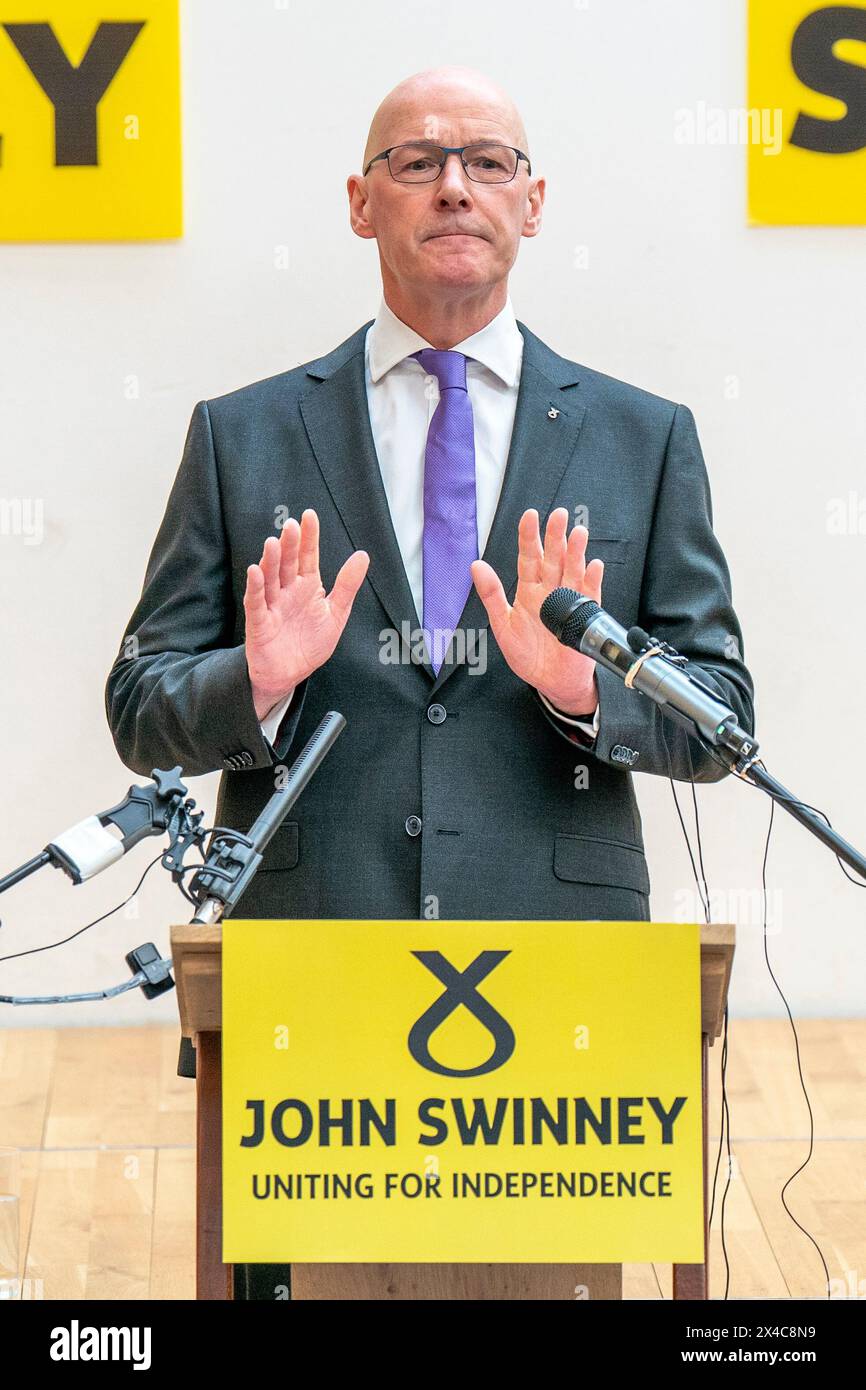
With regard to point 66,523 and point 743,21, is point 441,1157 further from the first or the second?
point 743,21

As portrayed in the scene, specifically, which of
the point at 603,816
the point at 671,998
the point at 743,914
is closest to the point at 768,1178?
the point at 743,914

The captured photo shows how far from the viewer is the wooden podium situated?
1.44 meters

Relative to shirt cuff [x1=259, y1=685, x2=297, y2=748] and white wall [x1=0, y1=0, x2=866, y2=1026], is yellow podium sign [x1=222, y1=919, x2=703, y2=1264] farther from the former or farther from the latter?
white wall [x1=0, y1=0, x2=866, y2=1026]

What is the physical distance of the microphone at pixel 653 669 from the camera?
144 centimetres

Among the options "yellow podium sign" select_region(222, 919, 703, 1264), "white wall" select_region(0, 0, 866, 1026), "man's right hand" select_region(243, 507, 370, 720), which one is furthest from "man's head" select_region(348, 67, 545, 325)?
"white wall" select_region(0, 0, 866, 1026)

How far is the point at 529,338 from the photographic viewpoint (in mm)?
2252

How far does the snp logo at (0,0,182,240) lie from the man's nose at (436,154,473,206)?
6.13ft

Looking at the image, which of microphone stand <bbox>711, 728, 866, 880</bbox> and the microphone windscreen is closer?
microphone stand <bbox>711, 728, 866, 880</bbox>

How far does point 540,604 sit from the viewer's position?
5.79 feet

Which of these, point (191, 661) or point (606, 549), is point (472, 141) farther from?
point (191, 661)

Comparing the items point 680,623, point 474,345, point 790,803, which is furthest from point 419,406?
point 790,803

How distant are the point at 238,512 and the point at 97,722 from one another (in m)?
1.94

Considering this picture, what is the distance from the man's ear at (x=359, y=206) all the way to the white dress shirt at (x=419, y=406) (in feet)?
0.33

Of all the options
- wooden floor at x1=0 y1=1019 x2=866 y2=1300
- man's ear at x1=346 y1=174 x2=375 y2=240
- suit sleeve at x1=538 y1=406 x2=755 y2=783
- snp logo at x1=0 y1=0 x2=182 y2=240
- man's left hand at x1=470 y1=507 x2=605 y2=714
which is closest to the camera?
man's left hand at x1=470 y1=507 x2=605 y2=714
